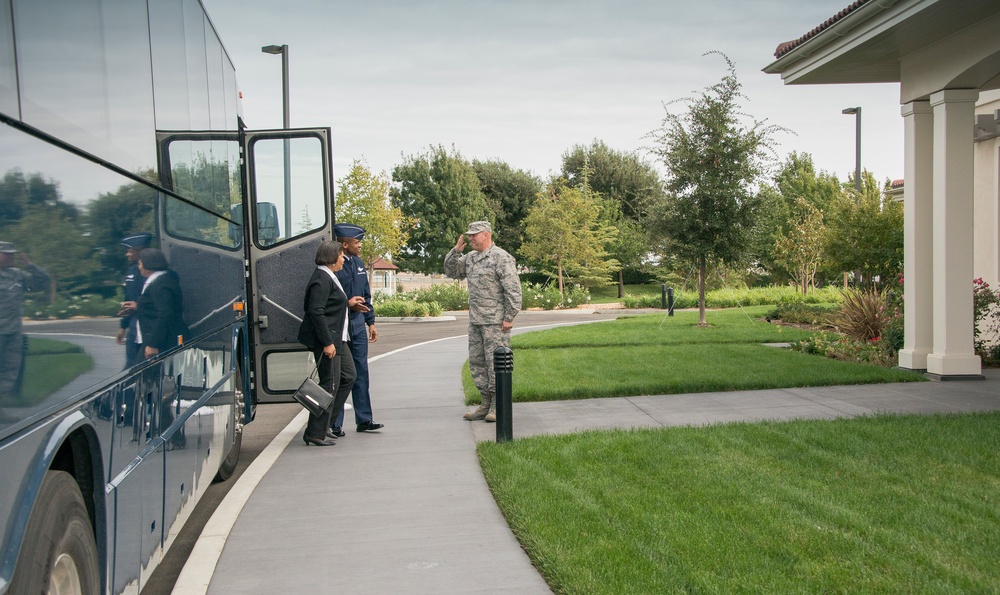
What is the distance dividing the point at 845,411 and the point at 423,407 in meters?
4.65

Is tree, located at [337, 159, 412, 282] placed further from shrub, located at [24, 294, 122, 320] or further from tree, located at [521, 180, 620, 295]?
shrub, located at [24, 294, 122, 320]

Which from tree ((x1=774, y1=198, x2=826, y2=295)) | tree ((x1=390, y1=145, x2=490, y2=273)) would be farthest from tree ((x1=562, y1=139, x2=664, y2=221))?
tree ((x1=774, y1=198, x2=826, y2=295))

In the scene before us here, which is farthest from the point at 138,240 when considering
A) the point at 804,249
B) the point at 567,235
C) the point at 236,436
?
the point at 567,235

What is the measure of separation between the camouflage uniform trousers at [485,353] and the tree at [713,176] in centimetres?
1170

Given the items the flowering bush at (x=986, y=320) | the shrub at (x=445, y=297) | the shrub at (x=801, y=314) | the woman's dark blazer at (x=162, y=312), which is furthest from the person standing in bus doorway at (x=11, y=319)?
the shrub at (x=445, y=297)

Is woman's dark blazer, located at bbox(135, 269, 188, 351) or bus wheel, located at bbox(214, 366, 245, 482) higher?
woman's dark blazer, located at bbox(135, 269, 188, 351)

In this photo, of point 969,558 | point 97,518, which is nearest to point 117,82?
point 97,518

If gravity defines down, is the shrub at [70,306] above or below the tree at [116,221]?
below

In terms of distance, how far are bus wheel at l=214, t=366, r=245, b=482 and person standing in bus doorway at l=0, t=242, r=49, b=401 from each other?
4745 mm

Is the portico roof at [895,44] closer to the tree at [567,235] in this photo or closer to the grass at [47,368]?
the grass at [47,368]

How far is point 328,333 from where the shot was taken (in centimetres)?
795

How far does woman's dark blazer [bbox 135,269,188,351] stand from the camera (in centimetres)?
380

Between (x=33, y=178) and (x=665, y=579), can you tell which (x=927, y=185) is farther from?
(x=33, y=178)

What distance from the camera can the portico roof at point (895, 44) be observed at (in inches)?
408
